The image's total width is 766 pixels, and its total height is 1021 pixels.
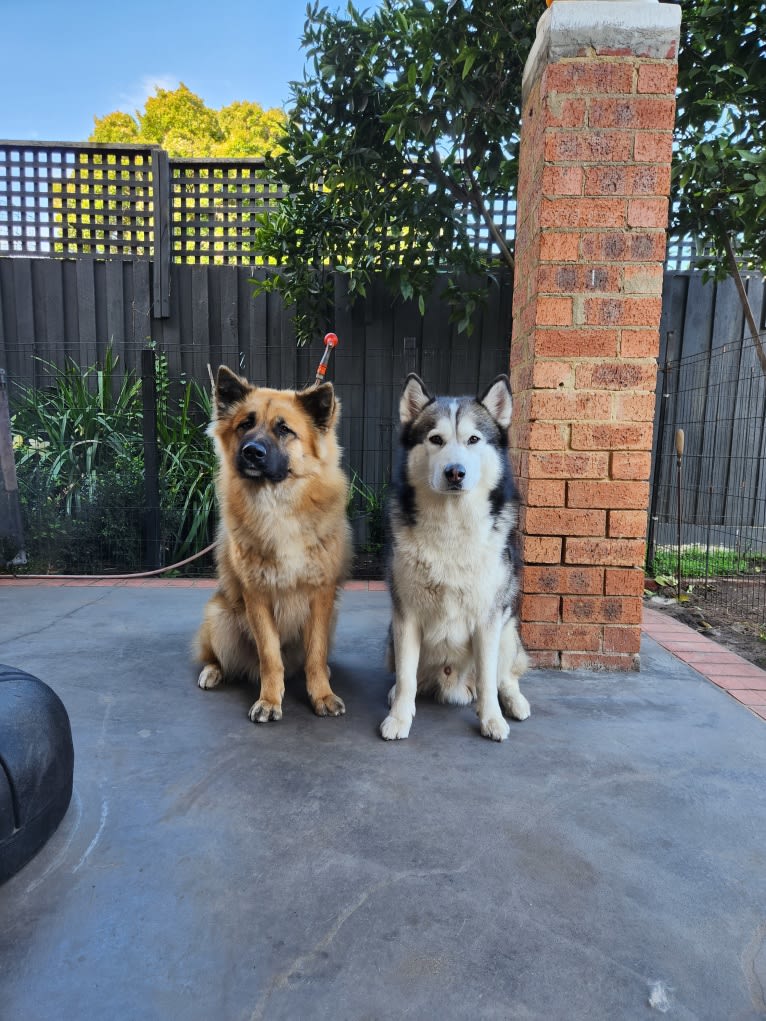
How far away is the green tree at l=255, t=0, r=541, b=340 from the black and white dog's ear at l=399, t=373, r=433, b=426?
2375 millimetres

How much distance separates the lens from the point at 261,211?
17.7 ft

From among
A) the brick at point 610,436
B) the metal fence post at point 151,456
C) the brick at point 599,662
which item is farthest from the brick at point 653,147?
the metal fence post at point 151,456

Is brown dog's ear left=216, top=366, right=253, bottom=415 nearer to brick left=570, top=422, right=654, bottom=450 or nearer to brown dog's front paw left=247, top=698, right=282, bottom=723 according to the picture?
brown dog's front paw left=247, top=698, right=282, bottom=723

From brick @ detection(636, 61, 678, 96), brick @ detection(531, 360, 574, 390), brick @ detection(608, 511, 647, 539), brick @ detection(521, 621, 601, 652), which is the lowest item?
brick @ detection(521, 621, 601, 652)

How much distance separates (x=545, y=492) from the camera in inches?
95.0

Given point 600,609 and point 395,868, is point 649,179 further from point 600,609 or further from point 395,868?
point 395,868

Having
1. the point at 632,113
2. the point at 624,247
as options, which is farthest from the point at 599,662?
the point at 632,113

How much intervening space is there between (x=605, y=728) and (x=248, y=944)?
1350mm

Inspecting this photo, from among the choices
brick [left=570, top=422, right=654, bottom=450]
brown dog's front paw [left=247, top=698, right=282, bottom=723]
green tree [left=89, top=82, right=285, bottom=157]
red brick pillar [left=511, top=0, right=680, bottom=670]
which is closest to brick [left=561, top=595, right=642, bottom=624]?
red brick pillar [left=511, top=0, right=680, bottom=670]

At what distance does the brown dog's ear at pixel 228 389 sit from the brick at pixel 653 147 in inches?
71.7

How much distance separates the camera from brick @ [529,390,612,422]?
2365mm

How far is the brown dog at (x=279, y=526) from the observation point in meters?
2.03

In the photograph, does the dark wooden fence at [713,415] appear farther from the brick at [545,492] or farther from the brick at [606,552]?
the brick at [545,492]

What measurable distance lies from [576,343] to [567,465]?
510mm
